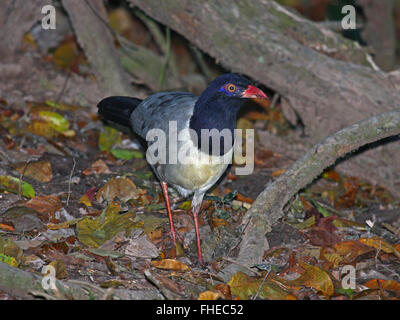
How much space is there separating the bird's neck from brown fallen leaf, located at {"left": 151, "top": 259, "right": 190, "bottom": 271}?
0.87 metres

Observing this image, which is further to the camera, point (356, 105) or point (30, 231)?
point (356, 105)

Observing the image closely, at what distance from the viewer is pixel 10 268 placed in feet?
11.6

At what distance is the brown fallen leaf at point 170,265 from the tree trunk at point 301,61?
2569 mm

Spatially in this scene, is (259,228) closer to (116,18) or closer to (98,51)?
(98,51)

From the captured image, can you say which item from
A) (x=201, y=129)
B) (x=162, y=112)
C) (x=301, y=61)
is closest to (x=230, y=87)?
(x=201, y=129)

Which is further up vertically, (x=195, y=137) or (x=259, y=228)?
(x=195, y=137)

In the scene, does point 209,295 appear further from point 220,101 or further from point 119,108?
point 119,108

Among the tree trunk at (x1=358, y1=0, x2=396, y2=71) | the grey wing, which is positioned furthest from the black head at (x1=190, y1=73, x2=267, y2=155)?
the tree trunk at (x1=358, y1=0, x2=396, y2=71)

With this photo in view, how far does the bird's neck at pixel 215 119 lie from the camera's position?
177 inches

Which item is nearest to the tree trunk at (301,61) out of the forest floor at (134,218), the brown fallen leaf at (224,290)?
the forest floor at (134,218)

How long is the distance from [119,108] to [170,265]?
1.87 metres

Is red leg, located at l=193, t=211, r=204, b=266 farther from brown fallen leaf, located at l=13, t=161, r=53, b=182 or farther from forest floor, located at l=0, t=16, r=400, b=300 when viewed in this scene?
brown fallen leaf, located at l=13, t=161, r=53, b=182

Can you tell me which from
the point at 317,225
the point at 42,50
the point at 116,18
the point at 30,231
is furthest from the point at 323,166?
the point at 116,18

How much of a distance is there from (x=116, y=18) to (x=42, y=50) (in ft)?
5.57
